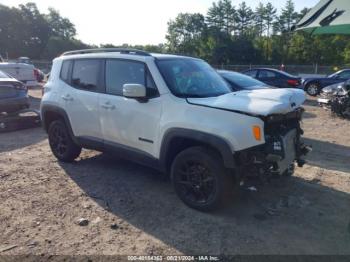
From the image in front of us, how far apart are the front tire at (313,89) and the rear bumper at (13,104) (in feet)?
48.1

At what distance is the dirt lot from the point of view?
3.93m

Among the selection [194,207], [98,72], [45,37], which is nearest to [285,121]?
[194,207]

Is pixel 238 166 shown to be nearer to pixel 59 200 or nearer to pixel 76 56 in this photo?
pixel 59 200

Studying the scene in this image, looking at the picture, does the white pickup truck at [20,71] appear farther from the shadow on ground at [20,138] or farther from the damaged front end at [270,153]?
the damaged front end at [270,153]

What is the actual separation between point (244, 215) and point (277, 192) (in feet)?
3.21

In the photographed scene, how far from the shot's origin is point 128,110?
526 centimetres

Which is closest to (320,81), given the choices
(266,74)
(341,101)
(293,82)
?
(293,82)

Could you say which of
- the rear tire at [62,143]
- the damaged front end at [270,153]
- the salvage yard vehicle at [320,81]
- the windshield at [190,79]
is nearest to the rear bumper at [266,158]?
the damaged front end at [270,153]

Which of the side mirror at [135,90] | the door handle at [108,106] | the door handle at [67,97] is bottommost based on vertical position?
the door handle at [108,106]

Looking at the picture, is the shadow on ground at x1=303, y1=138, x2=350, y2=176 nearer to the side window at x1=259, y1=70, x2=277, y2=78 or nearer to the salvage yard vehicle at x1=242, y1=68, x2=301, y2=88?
the salvage yard vehicle at x1=242, y1=68, x2=301, y2=88

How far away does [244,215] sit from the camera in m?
4.62

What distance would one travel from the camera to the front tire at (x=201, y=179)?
4414 millimetres

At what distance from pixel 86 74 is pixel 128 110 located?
127cm

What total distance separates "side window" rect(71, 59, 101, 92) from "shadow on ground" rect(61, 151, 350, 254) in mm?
1441
